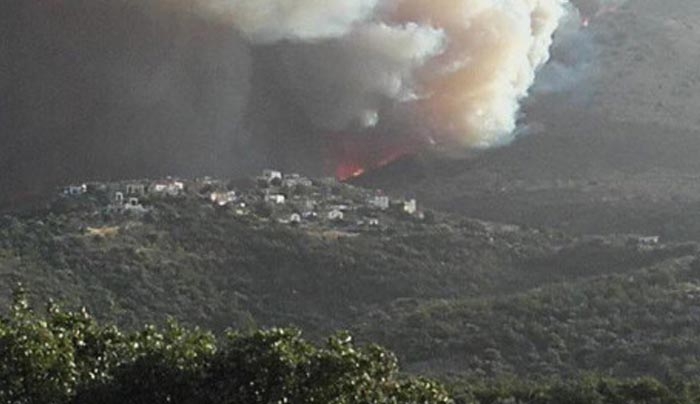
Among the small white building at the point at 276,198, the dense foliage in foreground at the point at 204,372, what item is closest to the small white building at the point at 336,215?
the small white building at the point at 276,198

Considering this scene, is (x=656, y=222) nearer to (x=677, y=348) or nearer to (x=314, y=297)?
(x=314, y=297)

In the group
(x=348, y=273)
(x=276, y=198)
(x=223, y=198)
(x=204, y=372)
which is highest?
(x=276, y=198)

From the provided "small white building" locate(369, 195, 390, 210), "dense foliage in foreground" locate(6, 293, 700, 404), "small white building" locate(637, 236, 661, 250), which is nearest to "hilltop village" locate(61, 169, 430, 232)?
"small white building" locate(369, 195, 390, 210)

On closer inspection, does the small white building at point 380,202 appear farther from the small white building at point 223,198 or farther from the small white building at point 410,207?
the small white building at point 223,198

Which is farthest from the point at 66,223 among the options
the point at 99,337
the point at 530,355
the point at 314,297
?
the point at 99,337

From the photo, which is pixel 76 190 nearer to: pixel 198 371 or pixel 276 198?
pixel 276 198

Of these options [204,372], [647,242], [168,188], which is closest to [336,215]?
[168,188]

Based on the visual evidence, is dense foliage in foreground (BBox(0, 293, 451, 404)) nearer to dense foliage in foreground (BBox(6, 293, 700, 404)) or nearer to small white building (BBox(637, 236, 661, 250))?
dense foliage in foreground (BBox(6, 293, 700, 404))
